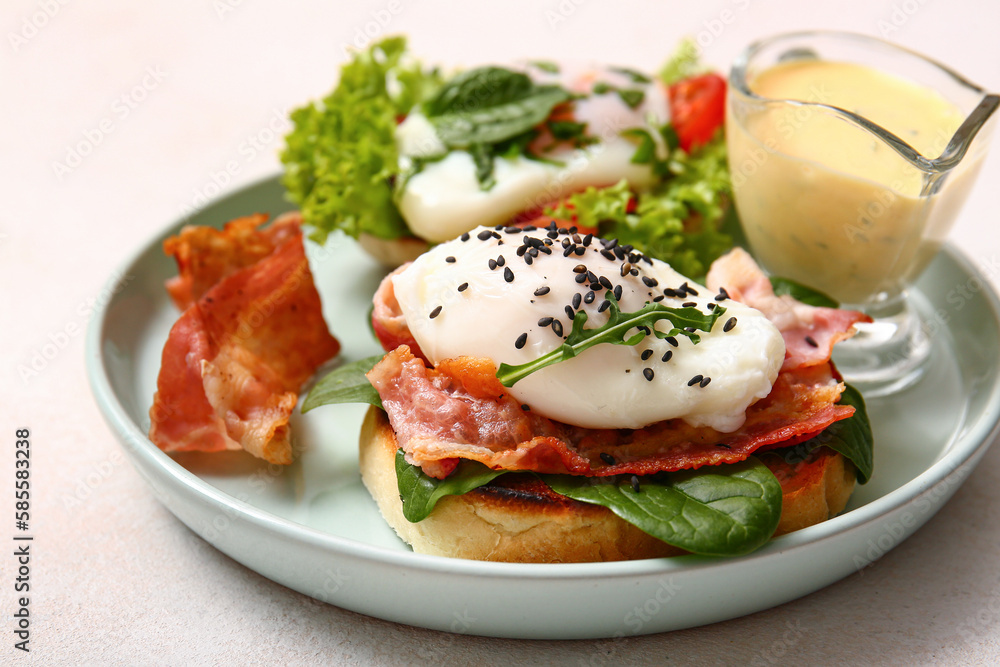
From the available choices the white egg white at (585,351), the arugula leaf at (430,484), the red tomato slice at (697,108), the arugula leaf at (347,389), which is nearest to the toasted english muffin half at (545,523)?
the arugula leaf at (430,484)

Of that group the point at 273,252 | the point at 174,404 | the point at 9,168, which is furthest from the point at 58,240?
the point at 174,404

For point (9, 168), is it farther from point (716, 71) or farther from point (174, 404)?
point (716, 71)

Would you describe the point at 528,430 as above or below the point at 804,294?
above

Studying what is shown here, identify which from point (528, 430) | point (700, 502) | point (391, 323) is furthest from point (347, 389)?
point (700, 502)

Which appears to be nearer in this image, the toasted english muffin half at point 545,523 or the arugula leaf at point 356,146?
the toasted english muffin half at point 545,523

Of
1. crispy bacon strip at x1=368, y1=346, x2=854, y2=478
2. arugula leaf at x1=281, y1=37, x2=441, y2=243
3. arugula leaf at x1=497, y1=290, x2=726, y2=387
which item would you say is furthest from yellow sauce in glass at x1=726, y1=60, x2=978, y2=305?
arugula leaf at x1=281, y1=37, x2=441, y2=243

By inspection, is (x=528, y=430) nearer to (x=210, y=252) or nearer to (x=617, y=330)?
(x=617, y=330)

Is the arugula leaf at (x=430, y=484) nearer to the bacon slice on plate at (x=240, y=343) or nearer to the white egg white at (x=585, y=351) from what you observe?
the white egg white at (x=585, y=351)
